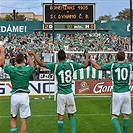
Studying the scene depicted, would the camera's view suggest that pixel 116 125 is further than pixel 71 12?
No

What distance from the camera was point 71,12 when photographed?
37156 mm

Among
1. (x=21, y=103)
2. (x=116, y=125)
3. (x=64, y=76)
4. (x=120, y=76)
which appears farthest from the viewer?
(x=64, y=76)

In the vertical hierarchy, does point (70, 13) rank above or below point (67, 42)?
above

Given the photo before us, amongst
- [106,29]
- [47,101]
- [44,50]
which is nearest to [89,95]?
[47,101]

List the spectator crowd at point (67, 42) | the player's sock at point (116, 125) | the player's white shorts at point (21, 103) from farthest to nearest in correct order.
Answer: the spectator crowd at point (67, 42)
the player's sock at point (116, 125)
the player's white shorts at point (21, 103)

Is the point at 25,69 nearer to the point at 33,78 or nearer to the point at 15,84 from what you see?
the point at 15,84

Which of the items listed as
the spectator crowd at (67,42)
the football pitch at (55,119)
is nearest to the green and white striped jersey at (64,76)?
the football pitch at (55,119)

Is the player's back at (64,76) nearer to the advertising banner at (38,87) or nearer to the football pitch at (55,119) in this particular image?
the football pitch at (55,119)

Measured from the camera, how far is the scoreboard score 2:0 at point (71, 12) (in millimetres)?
36625

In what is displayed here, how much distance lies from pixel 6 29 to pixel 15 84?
115ft

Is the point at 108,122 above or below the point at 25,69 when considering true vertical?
below

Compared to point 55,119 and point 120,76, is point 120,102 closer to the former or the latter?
point 120,76

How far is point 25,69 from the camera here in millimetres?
8359

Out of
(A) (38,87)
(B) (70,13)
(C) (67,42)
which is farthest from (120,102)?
(C) (67,42)
